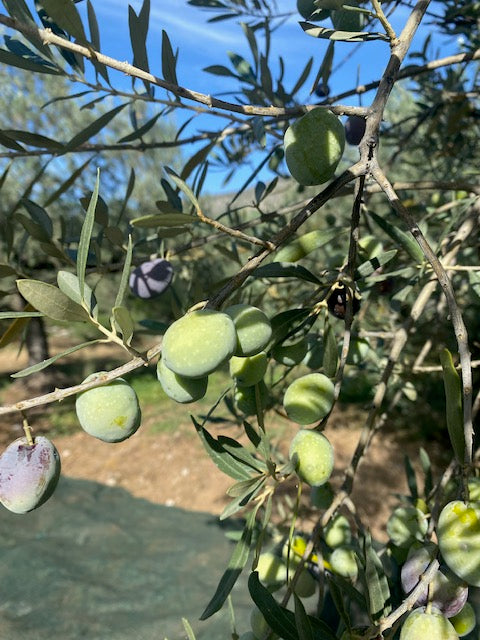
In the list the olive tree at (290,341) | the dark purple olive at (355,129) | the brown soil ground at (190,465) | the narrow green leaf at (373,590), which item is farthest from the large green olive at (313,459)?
the brown soil ground at (190,465)

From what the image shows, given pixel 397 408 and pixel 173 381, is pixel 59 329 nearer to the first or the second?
pixel 397 408

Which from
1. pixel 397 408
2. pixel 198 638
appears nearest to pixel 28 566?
pixel 198 638

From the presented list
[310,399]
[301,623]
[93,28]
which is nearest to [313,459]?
[310,399]

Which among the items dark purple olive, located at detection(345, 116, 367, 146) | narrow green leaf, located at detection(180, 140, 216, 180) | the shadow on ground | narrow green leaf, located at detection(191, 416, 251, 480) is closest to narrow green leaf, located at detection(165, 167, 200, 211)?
narrow green leaf, located at detection(191, 416, 251, 480)

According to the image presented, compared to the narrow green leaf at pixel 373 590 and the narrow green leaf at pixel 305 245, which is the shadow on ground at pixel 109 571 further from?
the narrow green leaf at pixel 305 245

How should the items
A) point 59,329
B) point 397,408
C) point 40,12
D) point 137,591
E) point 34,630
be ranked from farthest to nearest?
point 59,329, point 397,408, point 137,591, point 34,630, point 40,12
